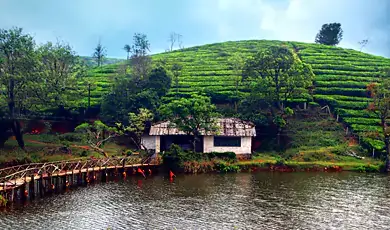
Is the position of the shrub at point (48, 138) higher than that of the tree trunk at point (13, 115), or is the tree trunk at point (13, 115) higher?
the tree trunk at point (13, 115)

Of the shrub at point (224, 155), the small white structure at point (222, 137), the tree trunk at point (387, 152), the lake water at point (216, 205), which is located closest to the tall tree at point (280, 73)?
the small white structure at point (222, 137)

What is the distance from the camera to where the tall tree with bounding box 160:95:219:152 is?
5106cm

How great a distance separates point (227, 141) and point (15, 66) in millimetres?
28432

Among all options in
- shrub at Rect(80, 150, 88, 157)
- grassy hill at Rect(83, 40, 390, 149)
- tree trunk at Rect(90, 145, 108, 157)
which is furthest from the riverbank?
shrub at Rect(80, 150, 88, 157)

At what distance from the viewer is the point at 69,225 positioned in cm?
2875

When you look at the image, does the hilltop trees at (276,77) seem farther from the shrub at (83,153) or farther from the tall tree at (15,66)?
the tall tree at (15,66)

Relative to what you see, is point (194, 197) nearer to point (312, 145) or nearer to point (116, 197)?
point (116, 197)

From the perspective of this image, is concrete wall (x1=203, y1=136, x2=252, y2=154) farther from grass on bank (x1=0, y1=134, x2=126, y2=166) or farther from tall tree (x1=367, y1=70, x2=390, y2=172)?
tall tree (x1=367, y1=70, x2=390, y2=172)

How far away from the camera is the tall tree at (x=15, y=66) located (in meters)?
52.1

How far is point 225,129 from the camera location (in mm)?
54469

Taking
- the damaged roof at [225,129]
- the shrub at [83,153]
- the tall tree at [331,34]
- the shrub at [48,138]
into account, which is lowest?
the shrub at [83,153]

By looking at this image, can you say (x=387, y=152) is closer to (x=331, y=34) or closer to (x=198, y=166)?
(x=198, y=166)

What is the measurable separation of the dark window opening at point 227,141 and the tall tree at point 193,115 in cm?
228

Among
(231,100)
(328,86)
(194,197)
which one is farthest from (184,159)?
(328,86)
